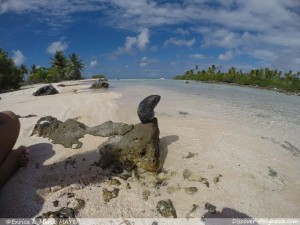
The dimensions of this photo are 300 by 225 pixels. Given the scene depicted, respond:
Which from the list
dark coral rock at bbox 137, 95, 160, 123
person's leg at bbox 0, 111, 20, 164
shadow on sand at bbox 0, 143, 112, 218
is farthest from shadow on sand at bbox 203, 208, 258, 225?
person's leg at bbox 0, 111, 20, 164

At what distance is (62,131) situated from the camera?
6734 millimetres

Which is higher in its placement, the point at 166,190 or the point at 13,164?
the point at 13,164

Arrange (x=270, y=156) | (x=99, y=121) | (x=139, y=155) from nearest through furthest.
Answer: (x=139, y=155), (x=270, y=156), (x=99, y=121)

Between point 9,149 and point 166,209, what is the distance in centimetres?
284

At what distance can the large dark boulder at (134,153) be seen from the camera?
17.2 feet

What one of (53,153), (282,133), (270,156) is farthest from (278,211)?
(282,133)

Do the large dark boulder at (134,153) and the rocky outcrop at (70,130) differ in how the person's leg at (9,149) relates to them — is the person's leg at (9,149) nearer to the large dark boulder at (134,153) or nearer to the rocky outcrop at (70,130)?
the rocky outcrop at (70,130)

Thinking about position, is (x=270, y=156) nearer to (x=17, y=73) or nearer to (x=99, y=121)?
(x=99, y=121)

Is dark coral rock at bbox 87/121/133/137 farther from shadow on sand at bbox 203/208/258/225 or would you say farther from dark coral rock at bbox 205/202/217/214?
shadow on sand at bbox 203/208/258/225

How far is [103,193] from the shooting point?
4520mm

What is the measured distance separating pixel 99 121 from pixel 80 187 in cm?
399

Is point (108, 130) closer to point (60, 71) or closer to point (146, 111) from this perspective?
point (146, 111)

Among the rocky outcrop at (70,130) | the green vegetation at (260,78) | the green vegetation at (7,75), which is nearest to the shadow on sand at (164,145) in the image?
the rocky outcrop at (70,130)

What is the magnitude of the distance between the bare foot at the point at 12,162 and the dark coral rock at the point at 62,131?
1130mm
